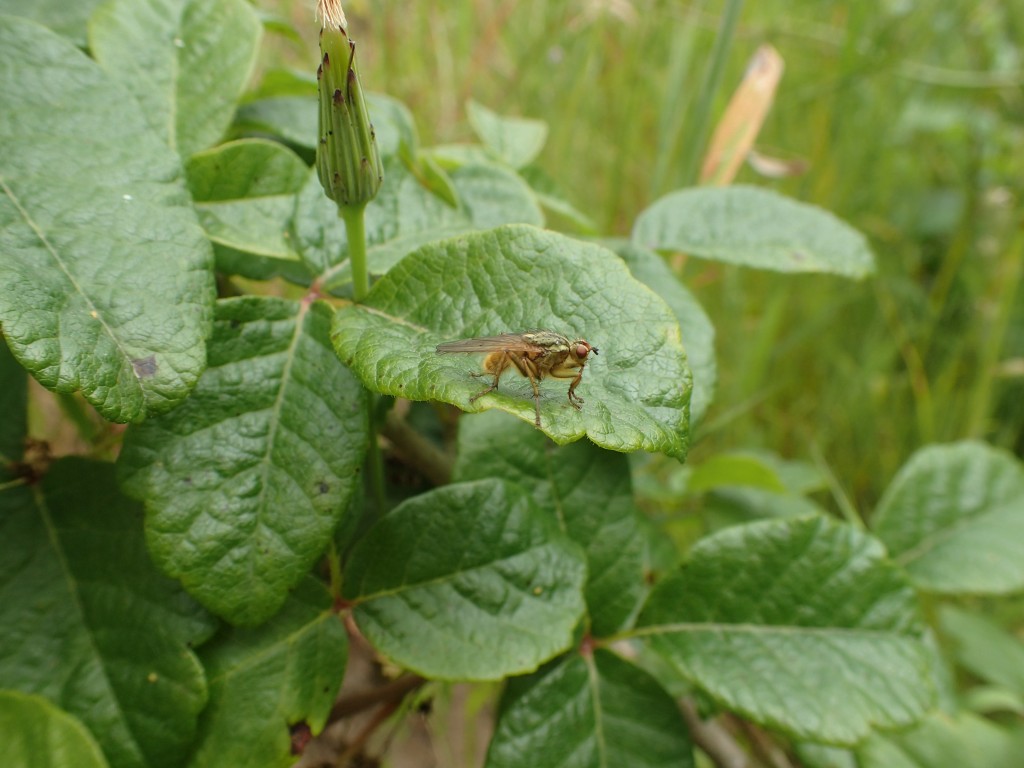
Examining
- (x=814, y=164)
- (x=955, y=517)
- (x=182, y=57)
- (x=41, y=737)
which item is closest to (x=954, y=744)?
(x=955, y=517)

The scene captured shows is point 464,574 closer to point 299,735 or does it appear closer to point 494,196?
point 299,735

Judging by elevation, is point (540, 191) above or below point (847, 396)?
above

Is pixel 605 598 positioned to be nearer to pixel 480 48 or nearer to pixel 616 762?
pixel 616 762

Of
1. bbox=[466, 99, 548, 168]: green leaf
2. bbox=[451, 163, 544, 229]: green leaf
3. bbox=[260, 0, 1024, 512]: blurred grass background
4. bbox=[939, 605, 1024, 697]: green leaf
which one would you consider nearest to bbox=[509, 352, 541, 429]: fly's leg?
bbox=[451, 163, 544, 229]: green leaf

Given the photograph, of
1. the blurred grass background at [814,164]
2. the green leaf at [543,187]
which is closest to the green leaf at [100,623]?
the green leaf at [543,187]

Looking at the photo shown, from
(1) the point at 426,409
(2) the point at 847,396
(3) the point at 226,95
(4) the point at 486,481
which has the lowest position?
(2) the point at 847,396

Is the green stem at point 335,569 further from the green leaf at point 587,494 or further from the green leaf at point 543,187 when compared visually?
the green leaf at point 543,187

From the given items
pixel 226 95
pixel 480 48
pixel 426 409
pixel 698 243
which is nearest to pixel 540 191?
pixel 698 243
